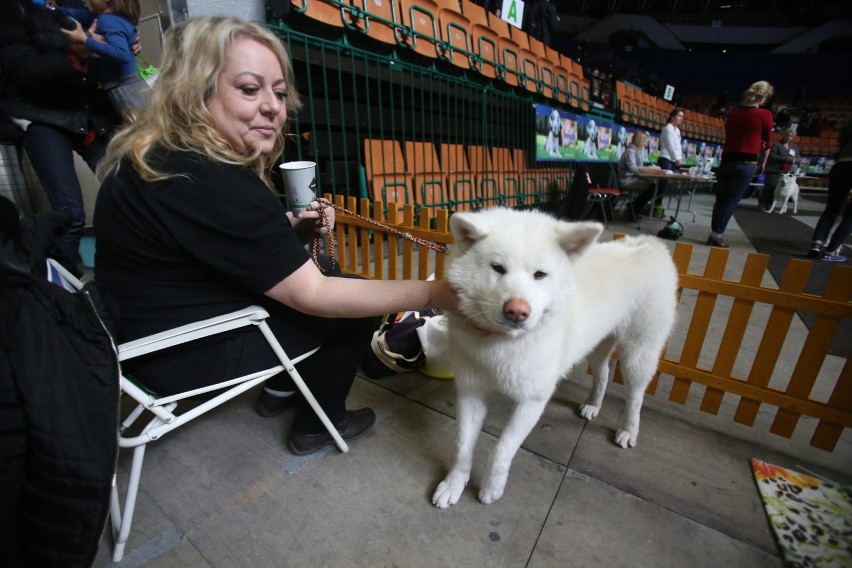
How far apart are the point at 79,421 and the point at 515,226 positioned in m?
1.29

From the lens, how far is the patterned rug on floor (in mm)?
1400

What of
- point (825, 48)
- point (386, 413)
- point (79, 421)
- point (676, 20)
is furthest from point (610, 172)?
point (825, 48)

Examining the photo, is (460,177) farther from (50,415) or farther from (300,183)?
(50,415)

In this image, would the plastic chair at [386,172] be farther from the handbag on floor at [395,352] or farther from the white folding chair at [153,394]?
the white folding chair at [153,394]

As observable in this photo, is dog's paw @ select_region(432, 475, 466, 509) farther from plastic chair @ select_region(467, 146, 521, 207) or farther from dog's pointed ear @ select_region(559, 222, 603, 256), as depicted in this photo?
plastic chair @ select_region(467, 146, 521, 207)

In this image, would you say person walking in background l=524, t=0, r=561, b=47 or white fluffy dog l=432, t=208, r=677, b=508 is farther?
person walking in background l=524, t=0, r=561, b=47

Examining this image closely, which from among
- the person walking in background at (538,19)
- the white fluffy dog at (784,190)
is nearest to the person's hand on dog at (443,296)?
the person walking in background at (538,19)

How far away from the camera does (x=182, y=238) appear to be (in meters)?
1.15

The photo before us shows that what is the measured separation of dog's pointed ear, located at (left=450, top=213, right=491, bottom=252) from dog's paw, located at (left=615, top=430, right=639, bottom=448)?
138 cm

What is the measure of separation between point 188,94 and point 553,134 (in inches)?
349

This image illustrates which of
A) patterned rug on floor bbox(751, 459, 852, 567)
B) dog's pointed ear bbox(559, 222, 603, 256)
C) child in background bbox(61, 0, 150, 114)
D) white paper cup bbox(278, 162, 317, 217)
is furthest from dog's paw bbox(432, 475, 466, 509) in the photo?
child in background bbox(61, 0, 150, 114)

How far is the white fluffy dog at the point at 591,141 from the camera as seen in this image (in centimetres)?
1024

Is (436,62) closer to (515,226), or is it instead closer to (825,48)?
(515,226)

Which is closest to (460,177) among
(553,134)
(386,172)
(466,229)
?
(386,172)
